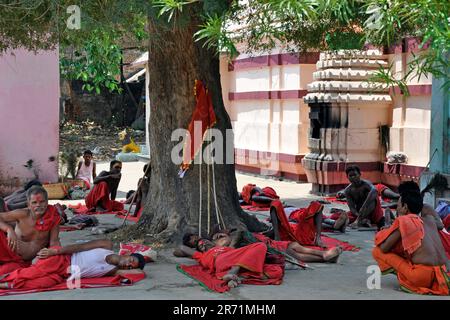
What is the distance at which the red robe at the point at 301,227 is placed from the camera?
972 cm

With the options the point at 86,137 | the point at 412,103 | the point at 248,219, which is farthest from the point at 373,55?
the point at 86,137

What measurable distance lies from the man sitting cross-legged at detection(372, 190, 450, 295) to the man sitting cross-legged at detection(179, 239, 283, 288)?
103 centimetres

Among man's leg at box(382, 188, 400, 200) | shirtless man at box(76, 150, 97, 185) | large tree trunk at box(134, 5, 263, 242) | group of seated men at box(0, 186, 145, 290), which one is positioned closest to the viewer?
group of seated men at box(0, 186, 145, 290)

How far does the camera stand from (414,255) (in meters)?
7.14

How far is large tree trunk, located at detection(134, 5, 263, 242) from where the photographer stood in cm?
978

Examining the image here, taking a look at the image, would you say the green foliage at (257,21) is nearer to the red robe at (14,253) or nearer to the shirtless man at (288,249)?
the red robe at (14,253)

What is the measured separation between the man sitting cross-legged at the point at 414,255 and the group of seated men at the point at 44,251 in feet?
8.07

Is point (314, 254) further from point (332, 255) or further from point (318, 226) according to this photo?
point (318, 226)

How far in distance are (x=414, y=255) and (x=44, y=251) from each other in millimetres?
3378

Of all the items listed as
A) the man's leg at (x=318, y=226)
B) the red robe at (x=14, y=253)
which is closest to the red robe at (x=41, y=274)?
the red robe at (x=14, y=253)

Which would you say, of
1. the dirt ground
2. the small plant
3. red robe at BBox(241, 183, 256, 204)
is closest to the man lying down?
red robe at BBox(241, 183, 256, 204)

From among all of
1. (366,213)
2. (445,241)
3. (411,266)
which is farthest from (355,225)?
(411,266)

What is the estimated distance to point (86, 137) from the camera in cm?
2828

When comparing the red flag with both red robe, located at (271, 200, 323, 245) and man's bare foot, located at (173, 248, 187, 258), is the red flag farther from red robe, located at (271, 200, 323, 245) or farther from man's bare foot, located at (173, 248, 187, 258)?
man's bare foot, located at (173, 248, 187, 258)
